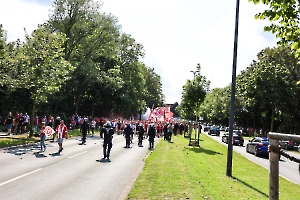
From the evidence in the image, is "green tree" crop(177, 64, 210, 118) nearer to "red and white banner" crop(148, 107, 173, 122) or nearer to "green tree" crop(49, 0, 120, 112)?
"green tree" crop(49, 0, 120, 112)

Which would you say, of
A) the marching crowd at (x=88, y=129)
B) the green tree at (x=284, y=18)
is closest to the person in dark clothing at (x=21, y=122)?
the marching crowd at (x=88, y=129)

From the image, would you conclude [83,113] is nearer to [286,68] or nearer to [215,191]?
[286,68]

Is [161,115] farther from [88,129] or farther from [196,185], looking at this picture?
[196,185]

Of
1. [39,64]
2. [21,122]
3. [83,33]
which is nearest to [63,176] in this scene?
[39,64]

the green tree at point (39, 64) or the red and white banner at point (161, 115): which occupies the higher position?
the green tree at point (39, 64)

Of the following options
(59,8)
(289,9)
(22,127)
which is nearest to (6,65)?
(22,127)

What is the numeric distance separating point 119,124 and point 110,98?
45.8 ft

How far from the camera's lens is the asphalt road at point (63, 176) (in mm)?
9469

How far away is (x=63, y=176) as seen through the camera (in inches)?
478

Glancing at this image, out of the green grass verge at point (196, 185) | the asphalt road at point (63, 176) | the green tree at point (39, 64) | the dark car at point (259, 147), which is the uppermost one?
the green tree at point (39, 64)

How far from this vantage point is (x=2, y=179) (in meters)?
11.0

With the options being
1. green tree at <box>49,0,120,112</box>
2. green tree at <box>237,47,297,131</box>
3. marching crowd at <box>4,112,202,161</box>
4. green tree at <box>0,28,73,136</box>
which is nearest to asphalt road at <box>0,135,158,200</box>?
marching crowd at <box>4,112,202,161</box>

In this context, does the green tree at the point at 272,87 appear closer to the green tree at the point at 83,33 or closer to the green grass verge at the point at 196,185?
the green tree at the point at 83,33

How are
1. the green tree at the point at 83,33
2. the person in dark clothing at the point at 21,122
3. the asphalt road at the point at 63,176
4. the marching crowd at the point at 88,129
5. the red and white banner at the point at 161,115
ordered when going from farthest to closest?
1. the red and white banner at the point at 161,115
2. the green tree at the point at 83,33
3. the person in dark clothing at the point at 21,122
4. the marching crowd at the point at 88,129
5. the asphalt road at the point at 63,176
